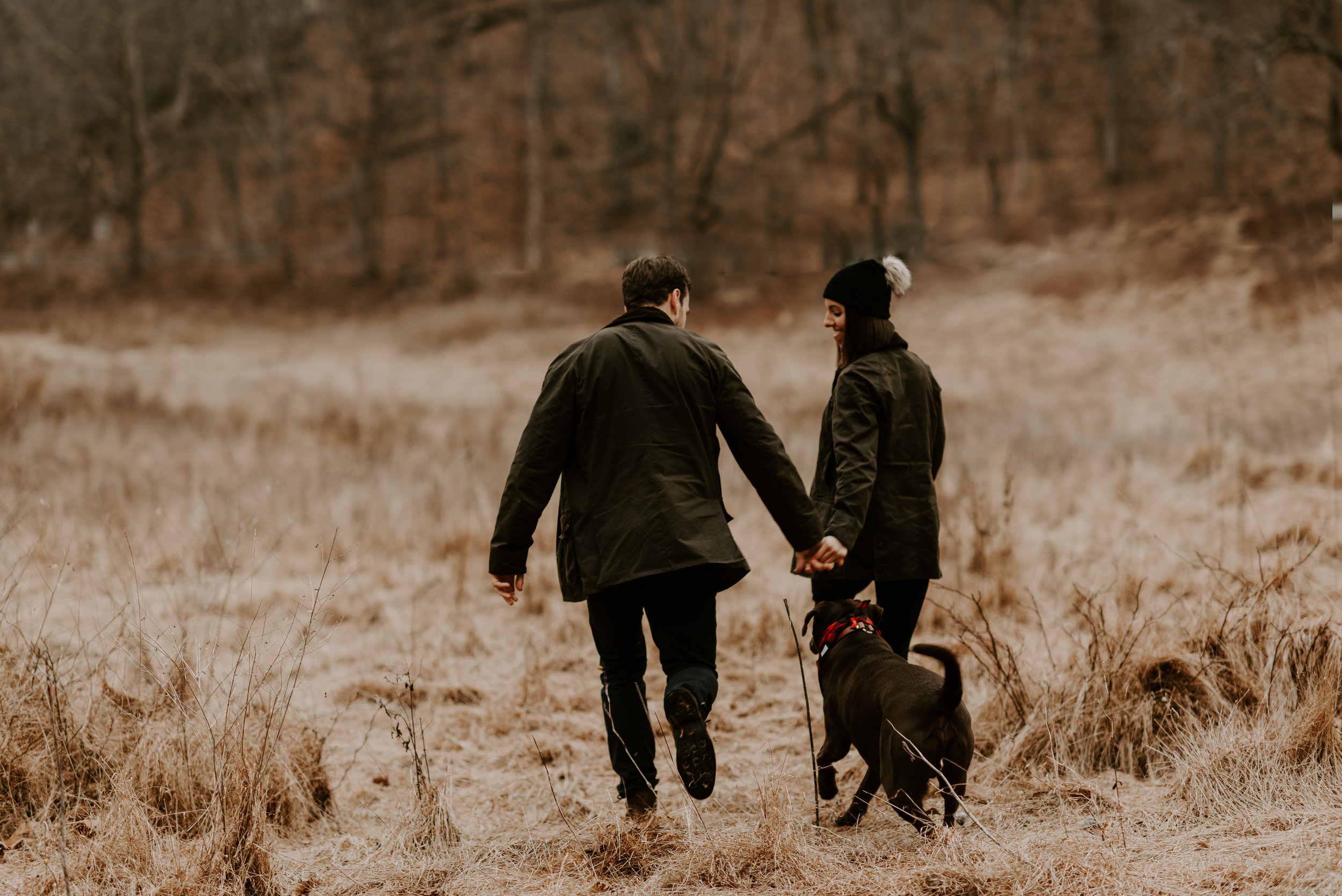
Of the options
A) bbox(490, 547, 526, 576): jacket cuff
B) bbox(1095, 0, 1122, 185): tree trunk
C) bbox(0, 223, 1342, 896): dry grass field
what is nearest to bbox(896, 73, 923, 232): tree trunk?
bbox(1095, 0, 1122, 185): tree trunk

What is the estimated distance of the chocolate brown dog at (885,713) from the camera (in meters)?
2.83

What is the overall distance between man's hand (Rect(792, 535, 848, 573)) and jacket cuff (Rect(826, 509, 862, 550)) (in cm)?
2

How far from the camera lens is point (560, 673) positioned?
539 cm

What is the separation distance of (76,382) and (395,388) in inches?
222

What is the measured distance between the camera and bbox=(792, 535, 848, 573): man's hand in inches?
131

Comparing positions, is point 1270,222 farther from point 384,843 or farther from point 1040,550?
point 384,843

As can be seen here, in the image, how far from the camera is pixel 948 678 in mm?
2752

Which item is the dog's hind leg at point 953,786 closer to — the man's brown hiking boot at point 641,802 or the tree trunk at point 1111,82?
the man's brown hiking boot at point 641,802

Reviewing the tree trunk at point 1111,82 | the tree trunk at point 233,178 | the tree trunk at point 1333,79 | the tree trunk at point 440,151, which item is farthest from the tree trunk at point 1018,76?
the tree trunk at point 233,178

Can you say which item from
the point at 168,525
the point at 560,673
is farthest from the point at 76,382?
the point at 560,673

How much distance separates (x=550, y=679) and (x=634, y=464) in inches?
96.8

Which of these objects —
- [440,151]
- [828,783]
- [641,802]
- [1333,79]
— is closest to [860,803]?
[828,783]

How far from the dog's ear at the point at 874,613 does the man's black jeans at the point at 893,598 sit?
0.13m

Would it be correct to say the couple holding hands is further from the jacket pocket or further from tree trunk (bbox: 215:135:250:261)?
tree trunk (bbox: 215:135:250:261)
